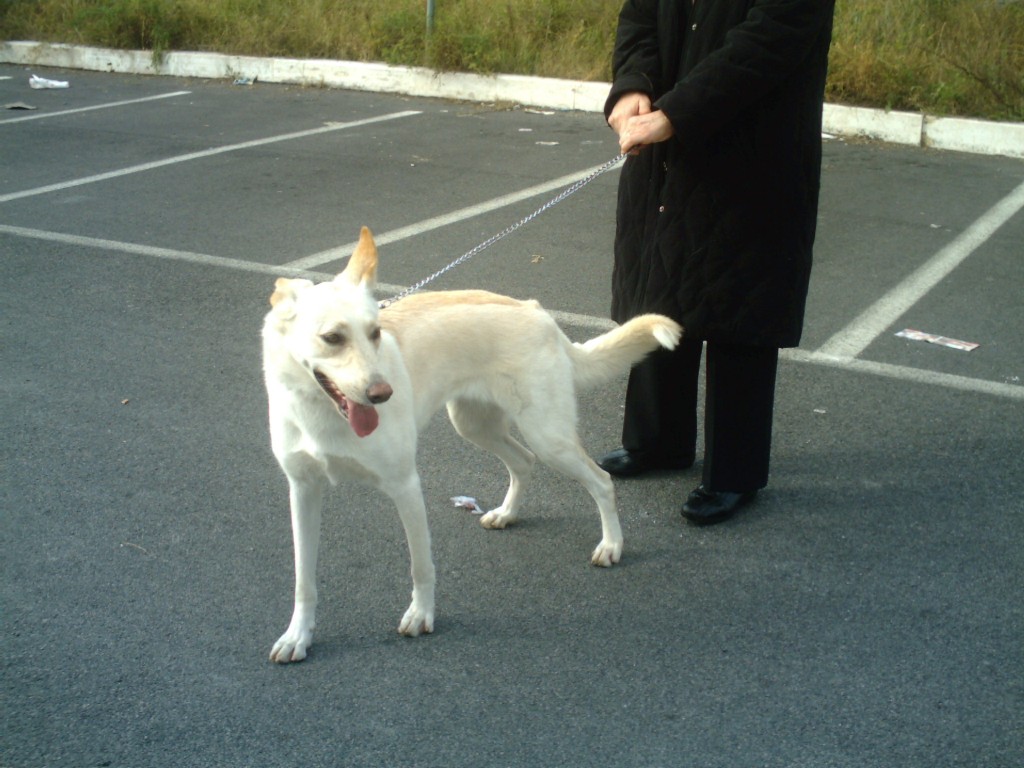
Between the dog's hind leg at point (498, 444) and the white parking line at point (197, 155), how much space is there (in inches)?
223

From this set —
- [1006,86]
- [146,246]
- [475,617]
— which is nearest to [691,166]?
[475,617]

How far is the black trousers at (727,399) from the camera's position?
3.88 metres

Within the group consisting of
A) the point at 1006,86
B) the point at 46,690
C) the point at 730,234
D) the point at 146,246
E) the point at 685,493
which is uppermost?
the point at 1006,86

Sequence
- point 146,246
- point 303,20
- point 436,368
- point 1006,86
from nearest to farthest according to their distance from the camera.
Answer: point 436,368 → point 146,246 → point 1006,86 → point 303,20

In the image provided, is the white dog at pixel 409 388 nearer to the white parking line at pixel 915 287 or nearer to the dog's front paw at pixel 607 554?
the dog's front paw at pixel 607 554

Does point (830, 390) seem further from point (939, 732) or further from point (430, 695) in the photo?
point (430, 695)

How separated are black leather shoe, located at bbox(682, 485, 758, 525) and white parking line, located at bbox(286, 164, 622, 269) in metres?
3.47

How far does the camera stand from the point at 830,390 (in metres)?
5.00

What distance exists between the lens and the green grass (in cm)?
1048

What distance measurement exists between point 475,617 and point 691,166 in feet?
5.45

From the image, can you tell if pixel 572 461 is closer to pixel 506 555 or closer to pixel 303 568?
pixel 506 555

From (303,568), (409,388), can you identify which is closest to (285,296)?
(409,388)

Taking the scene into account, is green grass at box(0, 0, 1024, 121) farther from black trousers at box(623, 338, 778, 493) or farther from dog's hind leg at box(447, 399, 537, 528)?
dog's hind leg at box(447, 399, 537, 528)

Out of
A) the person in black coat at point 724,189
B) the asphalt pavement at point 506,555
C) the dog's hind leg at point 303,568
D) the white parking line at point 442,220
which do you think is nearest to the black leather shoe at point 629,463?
the asphalt pavement at point 506,555
